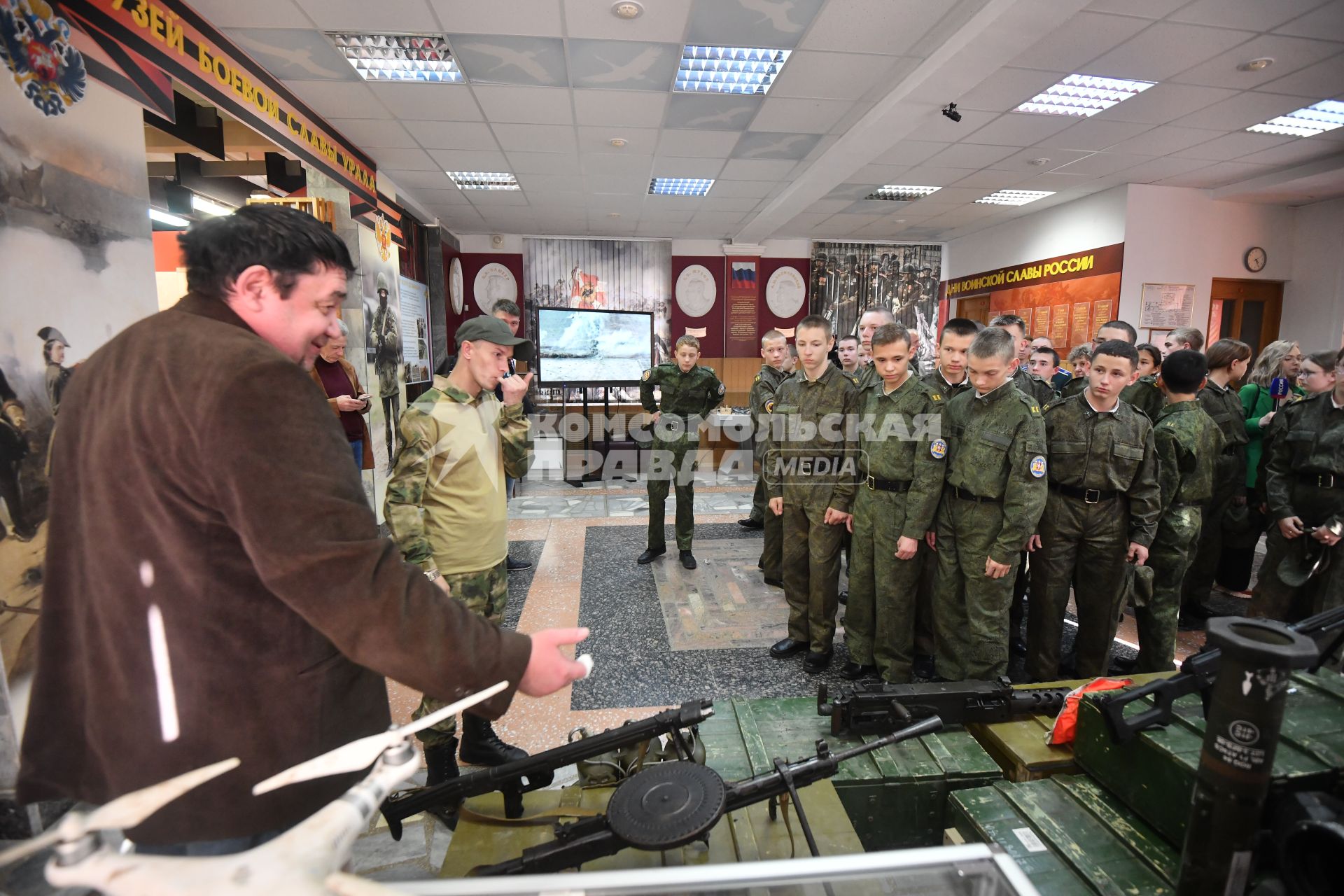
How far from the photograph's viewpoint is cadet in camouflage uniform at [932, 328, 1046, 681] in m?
2.26

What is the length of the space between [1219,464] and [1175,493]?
129 cm

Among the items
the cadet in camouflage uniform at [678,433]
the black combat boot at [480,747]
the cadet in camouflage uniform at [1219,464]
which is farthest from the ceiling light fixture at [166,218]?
the cadet in camouflage uniform at [1219,464]

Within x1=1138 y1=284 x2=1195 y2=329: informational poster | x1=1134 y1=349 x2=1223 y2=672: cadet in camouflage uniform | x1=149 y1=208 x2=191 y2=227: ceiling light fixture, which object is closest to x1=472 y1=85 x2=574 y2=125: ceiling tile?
x1=149 y1=208 x2=191 y2=227: ceiling light fixture

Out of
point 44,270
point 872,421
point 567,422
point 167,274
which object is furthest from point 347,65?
point 567,422

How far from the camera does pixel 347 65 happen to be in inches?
150

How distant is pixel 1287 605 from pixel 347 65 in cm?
615

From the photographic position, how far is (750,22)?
133 inches

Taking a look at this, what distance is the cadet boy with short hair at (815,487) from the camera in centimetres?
283

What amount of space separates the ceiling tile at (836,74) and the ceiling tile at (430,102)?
225cm

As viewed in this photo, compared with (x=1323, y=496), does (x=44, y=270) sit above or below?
above

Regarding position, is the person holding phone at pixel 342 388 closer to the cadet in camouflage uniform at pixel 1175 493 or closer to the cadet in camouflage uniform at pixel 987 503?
the cadet in camouflage uniform at pixel 987 503

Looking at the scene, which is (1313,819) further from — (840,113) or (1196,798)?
(840,113)

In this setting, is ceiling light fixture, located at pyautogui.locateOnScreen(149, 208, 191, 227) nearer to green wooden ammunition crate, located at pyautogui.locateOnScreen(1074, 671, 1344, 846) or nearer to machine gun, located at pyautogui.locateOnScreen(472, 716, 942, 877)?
machine gun, located at pyautogui.locateOnScreen(472, 716, 942, 877)

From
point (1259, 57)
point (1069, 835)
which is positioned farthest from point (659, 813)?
point (1259, 57)
